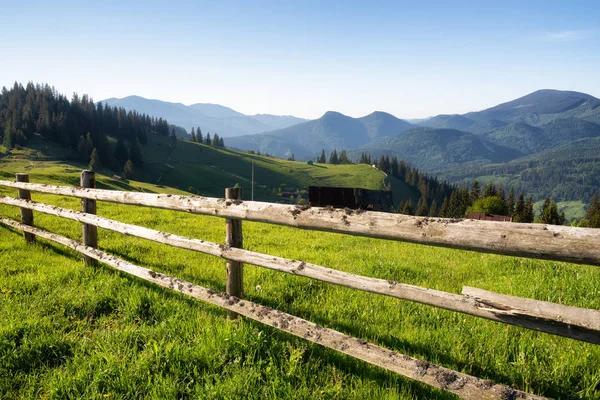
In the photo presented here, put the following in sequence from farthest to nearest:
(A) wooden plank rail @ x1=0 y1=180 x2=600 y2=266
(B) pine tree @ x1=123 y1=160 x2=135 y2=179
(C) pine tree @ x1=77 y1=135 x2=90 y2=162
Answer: (C) pine tree @ x1=77 y1=135 x2=90 y2=162, (B) pine tree @ x1=123 y1=160 x2=135 y2=179, (A) wooden plank rail @ x1=0 y1=180 x2=600 y2=266

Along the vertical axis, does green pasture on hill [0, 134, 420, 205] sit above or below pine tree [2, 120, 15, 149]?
below

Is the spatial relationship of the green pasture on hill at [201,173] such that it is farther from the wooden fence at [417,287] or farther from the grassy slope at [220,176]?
the wooden fence at [417,287]

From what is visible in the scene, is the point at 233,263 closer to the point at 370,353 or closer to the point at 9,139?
the point at 370,353

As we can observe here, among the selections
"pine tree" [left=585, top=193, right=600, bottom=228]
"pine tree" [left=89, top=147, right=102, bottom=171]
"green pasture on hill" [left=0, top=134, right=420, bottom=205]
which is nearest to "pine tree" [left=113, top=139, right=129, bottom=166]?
"green pasture on hill" [left=0, top=134, right=420, bottom=205]

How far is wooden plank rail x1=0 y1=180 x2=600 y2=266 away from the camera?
2.60 m

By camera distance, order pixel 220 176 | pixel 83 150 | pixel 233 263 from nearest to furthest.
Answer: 1. pixel 233 263
2. pixel 83 150
3. pixel 220 176

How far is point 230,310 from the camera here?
4746mm

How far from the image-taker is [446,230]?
312 centimetres

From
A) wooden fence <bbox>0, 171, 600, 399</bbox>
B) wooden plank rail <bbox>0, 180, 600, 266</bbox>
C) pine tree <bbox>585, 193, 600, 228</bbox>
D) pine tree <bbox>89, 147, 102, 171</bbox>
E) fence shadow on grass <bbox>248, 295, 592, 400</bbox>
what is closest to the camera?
wooden plank rail <bbox>0, 180, 600, 266</bbox>

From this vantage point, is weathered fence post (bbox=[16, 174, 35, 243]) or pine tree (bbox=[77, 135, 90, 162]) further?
pine tree (bbox=[77, 135, 90, 162])

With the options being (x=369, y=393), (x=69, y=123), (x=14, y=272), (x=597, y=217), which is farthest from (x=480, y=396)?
(x=69, y=123)

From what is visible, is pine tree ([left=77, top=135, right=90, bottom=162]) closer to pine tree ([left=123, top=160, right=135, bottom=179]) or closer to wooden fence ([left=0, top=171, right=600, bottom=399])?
pine tree ([left=123, top=160, right=135, bottom=179])

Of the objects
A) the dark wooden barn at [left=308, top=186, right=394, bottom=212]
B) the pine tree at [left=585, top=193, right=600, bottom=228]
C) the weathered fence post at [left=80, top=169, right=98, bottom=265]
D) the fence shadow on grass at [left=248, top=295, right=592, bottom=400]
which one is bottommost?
the pine tree at [left=585, top=193, right=600, bottom=228]

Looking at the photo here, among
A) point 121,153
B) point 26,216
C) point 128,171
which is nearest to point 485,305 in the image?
point 26,216
